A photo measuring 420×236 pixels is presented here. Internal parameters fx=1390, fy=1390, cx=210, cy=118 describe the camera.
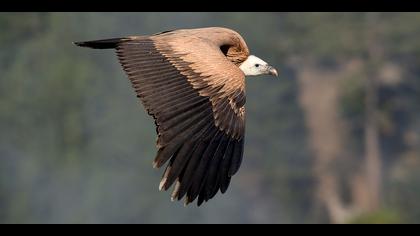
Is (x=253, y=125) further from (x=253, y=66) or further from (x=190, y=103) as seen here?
(x=190, y=103)

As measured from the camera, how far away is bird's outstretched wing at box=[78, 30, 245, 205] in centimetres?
997

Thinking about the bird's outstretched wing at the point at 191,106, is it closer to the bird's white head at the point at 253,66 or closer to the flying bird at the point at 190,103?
the flying bird at the point at 190,103

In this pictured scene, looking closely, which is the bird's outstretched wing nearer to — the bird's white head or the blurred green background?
the bird's white head

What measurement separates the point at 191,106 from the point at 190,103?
0.09ft

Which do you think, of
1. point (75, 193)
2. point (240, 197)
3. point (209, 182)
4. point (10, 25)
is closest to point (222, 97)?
point (209, 182)

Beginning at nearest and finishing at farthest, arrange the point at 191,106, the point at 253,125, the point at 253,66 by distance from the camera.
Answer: the point at 191,106 → the point at 253,66 → the point at 253,125

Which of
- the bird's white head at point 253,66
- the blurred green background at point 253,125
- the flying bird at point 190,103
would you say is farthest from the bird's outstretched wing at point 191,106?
the blurred green background at point 253,125

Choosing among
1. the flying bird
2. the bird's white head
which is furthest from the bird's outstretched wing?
the bird's white head

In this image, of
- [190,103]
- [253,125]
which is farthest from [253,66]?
[253,125]

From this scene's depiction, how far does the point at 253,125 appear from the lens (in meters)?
42.5

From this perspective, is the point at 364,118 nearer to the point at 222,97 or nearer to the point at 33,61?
the point at 33,61

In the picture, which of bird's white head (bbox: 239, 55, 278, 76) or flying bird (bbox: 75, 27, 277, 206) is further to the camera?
bird's white head (bbox: 239, 55, 278, 76)

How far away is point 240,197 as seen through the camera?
44031 mm

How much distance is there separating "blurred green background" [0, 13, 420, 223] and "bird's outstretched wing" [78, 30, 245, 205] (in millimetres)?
25048
